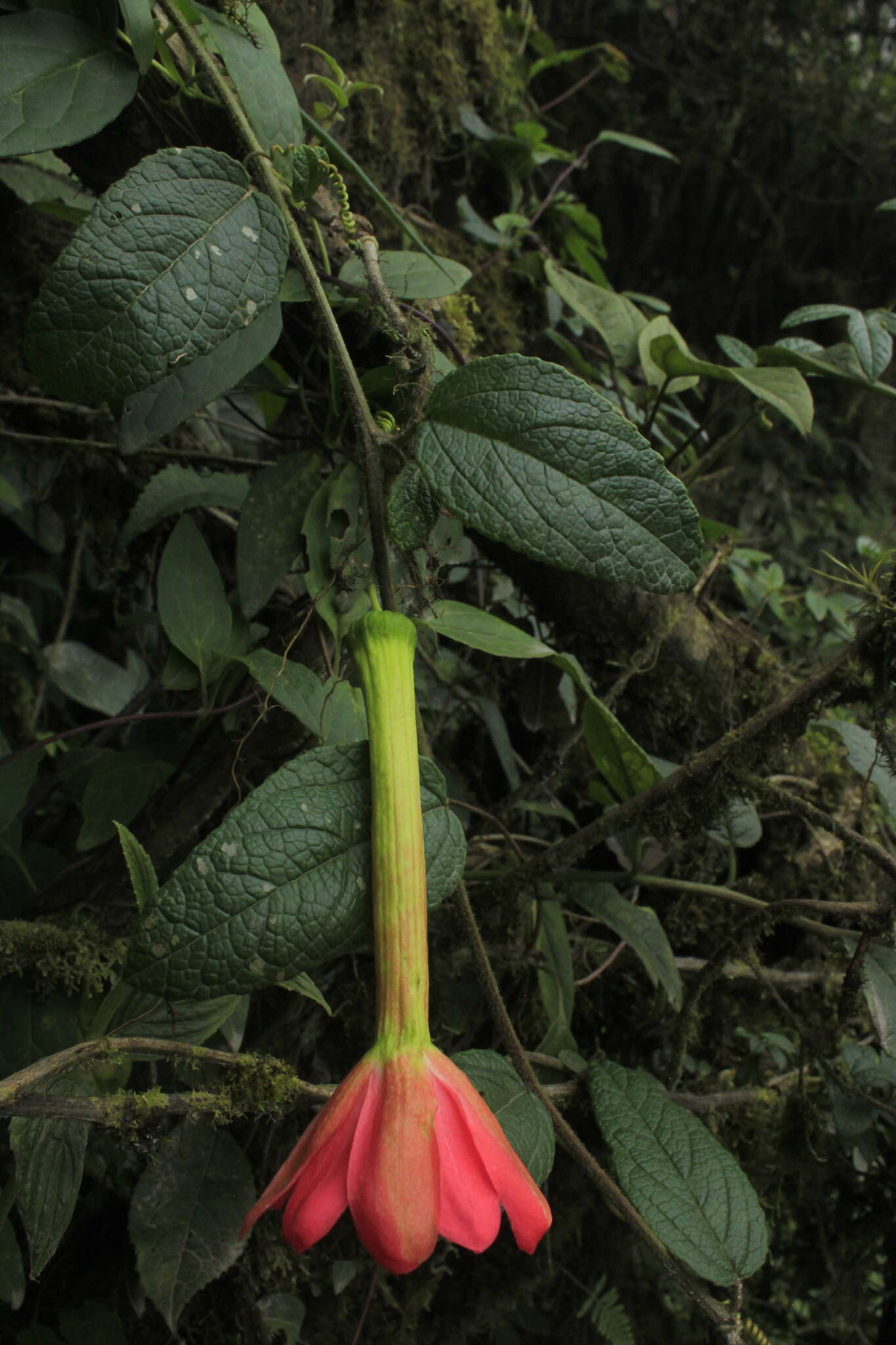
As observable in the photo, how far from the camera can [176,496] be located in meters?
0.82

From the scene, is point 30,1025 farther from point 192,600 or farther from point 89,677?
point 89,677

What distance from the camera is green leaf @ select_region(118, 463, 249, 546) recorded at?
31.8 inches

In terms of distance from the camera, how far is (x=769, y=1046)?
0.93 metres

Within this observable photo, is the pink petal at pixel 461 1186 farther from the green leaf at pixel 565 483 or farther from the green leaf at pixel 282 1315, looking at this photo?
the green leaf at pixel 282 1315

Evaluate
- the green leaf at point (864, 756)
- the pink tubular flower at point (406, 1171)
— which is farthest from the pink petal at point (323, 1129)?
the green leaf at point (864, 756)

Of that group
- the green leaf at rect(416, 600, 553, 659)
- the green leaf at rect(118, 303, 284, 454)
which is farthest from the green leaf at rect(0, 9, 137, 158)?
the green leaf at rect(416, 600, 553, 659)

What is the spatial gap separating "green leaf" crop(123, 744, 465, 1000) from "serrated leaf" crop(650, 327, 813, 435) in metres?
0.55

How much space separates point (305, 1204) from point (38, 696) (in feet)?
3.09

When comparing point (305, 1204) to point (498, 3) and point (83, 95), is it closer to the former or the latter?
point (83, 95)

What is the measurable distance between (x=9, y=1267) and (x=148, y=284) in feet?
2.04

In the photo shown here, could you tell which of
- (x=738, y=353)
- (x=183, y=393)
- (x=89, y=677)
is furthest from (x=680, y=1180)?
(x=89, y=677)

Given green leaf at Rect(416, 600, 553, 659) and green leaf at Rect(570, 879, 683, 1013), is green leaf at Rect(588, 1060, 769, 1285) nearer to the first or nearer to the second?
green leaf at Rect(570, 879, 683, 1013)

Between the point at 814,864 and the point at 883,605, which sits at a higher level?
the point at 883,605

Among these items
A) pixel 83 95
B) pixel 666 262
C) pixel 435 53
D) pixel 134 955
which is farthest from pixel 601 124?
pixel 134 955
